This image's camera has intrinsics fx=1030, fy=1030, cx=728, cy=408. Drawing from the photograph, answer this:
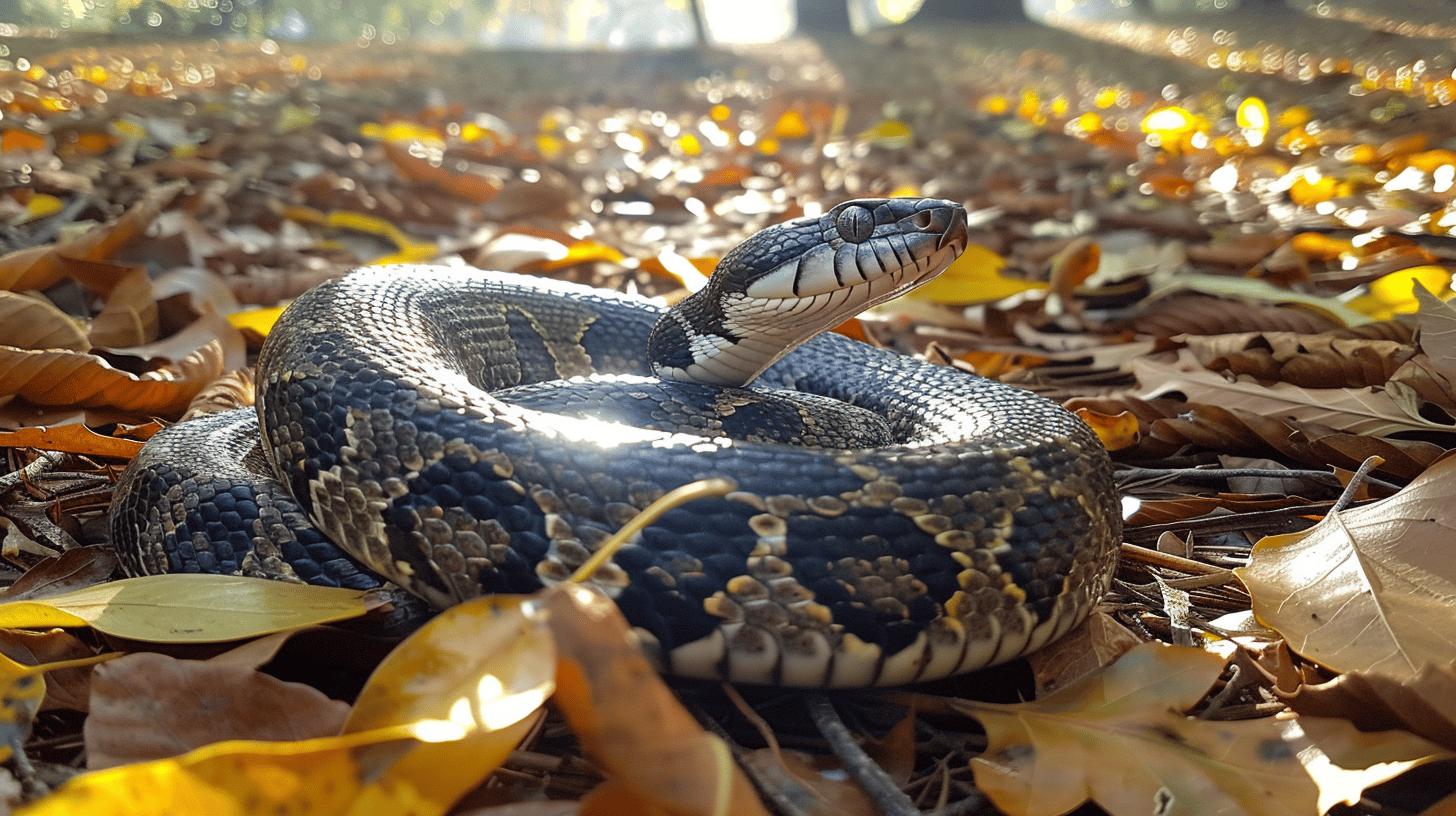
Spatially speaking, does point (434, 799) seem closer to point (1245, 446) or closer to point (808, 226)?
point (808, 226)

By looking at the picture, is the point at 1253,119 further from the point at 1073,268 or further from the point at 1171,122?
the point at 1073,268

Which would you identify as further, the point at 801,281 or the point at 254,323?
the point at 254,323

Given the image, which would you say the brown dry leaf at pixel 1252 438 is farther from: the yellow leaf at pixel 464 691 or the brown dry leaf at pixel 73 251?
the brown dry leaf at pixel 73 251

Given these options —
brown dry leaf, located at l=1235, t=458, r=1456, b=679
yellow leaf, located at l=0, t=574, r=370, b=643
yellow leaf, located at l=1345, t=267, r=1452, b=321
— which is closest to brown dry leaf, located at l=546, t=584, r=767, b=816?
yellow leaf, located at l=0, t=574, r=370, b=643

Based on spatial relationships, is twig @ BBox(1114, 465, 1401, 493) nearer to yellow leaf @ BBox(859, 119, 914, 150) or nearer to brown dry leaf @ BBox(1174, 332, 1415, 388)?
brown dry leaf @ BBox(1174, 332, 1415, 388)

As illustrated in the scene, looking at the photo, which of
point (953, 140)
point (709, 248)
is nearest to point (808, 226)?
point (709, 248)

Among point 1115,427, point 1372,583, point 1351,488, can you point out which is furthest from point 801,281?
point 1372,583
